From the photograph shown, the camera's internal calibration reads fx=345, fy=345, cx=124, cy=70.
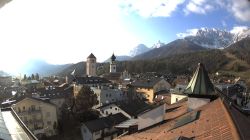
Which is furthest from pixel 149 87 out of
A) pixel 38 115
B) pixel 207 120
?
pixel 207 120

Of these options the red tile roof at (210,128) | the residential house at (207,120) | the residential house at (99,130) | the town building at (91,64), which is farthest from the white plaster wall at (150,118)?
the town building at (91,64)

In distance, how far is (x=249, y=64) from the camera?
108 metres

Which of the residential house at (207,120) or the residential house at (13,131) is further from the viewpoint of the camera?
the residential house at (207,120)

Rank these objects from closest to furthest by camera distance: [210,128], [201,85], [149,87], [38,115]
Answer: [210,128] < [201,85] < [38,115] < [149,87]

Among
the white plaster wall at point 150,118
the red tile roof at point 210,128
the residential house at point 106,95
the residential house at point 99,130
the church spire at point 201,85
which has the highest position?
the church spire at point 201,85

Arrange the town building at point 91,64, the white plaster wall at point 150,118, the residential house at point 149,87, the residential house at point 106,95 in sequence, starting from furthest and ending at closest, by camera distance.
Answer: the town building at point 91,64
the residential house at point 149,87
the residential house at point 106,95
the white plaster wall at point 150,118

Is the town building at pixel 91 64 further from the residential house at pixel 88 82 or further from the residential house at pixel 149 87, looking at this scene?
the residential house at pixel 149 87

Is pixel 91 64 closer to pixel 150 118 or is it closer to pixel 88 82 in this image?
pixel 88 82

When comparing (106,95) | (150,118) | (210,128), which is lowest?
(106,95)

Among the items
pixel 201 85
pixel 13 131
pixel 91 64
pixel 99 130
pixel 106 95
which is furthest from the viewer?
pixel 91 64

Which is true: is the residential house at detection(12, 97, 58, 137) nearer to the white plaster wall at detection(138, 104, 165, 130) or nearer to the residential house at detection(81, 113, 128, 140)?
the residential house at detection(81, 113, 128, 140)

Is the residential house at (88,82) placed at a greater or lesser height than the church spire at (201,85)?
lesser

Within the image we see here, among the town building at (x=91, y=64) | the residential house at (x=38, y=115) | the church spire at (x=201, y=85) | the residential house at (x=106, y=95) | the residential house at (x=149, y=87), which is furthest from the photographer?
the town building at (x=91, y=64)

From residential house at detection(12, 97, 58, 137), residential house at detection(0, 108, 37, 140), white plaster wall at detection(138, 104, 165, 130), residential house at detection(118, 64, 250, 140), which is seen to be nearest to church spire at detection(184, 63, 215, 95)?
residential house at detection(118, 64, 250, 140)
